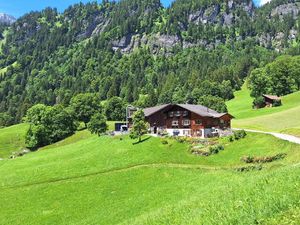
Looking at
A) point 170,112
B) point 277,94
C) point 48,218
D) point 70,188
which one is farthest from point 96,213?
point 277,94

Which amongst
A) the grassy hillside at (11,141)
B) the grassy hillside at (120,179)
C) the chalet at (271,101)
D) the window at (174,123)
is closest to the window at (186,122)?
the window at (174,123)

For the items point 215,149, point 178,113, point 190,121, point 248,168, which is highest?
point 178,113

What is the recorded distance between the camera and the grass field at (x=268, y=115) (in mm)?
96800

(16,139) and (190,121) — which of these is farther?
(16,139)

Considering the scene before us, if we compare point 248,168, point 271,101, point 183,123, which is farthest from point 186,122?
point 271,101

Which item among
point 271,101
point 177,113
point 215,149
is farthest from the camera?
point 271,101

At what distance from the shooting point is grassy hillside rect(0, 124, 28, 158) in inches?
5315

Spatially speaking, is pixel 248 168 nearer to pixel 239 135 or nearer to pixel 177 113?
pixel 239 135

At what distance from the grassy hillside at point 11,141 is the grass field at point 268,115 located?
73125mm

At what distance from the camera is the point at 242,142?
70.4 m

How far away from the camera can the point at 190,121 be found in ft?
305

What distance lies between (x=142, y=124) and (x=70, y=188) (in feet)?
90.4

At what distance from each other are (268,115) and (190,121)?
3744cm

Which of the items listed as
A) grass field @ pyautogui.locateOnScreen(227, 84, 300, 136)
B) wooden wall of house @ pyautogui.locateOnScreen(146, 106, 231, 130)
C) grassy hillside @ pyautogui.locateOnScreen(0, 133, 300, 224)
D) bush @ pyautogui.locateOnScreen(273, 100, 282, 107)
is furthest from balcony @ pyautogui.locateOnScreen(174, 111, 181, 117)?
bush @ pyautogui.locateOnScreen(273, 100, 282, 107)
